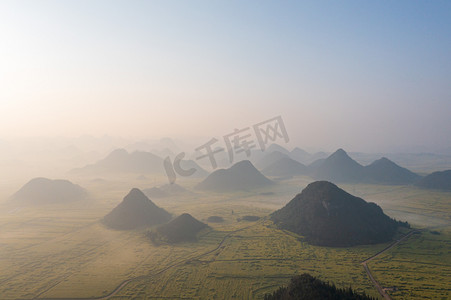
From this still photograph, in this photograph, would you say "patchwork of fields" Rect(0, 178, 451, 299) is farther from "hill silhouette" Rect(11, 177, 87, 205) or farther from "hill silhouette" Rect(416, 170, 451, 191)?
"hill silhouette" Rect(416, 170, 451, 191)

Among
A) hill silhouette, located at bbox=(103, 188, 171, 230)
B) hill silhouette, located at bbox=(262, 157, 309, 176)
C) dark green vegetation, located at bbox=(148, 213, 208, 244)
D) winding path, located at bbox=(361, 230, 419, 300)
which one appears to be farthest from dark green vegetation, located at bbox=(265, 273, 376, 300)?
hill silhouette, located at bbox=(262, 157, 309, 176)

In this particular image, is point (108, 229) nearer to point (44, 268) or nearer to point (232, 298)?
point (44, 268)

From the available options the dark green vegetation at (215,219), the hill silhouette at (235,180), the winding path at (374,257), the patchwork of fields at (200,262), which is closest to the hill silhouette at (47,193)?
the patchwork of fields at (200,262)

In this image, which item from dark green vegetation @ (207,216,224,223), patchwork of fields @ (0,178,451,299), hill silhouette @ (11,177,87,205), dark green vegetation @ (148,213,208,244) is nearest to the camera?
patchwork of fields @ (0,178,451,299)

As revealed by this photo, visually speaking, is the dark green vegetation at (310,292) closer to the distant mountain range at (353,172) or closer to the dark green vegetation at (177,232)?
the dark green vegetation at (177,232)

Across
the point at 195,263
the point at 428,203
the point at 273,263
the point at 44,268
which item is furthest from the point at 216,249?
the point at 428,203

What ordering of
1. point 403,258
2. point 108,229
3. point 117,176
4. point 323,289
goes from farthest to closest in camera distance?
1. point 117,176
2. point 108,229
3. point 403,258
4. point 323,289

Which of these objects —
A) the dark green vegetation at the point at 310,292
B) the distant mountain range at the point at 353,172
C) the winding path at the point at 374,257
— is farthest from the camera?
the distant mountain range at the point at 353,172
